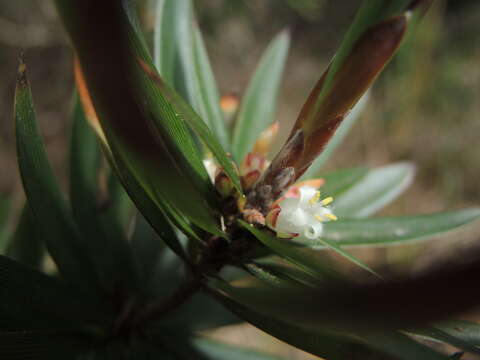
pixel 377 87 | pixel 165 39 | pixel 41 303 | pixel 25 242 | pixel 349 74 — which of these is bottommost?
pixel 41 303

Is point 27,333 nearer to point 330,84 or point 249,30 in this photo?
point 330,84

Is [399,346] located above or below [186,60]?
below

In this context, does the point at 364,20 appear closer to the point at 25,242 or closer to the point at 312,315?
the point at 312,315

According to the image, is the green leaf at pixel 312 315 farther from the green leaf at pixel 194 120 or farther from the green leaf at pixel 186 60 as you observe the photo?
the green leaf at pixel 186 60

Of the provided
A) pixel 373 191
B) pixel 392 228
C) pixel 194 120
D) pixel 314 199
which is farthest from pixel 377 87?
pixel 194 120

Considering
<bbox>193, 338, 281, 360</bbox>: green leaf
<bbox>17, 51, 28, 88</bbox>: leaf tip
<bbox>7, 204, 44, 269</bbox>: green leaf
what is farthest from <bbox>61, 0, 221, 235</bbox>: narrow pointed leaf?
<bbox>7, 204, 44, 269</bbox>: green leaf

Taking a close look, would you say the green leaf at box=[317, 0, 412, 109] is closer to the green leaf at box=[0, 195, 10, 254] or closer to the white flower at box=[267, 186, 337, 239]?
the white flower at box=[267, 186, 337, 239]
